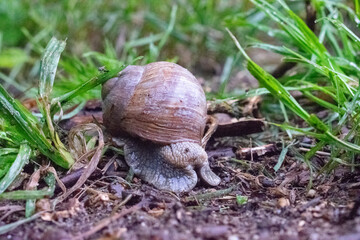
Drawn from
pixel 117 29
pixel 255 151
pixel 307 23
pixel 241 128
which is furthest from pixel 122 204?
pixel 117 29

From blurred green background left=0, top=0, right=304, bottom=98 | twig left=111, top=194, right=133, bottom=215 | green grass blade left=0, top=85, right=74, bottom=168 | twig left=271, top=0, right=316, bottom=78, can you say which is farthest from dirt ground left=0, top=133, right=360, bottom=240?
blurred green background left=0, top=0, right=304, bottom=98

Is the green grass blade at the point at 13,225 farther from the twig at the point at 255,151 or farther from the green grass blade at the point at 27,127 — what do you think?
the twig at the point at 255,151

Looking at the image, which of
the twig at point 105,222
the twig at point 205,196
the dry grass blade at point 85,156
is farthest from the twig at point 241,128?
the twig at point 105,222

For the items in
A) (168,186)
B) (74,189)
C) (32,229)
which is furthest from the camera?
(168,186)

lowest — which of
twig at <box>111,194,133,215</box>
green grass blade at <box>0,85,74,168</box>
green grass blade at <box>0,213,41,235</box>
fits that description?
twig at <box>111,194,133,215</box>

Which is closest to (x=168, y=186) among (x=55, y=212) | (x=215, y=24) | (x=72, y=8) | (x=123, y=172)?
(x=123, y=172)

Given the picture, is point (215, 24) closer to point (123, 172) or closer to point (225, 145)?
point (225, 145)

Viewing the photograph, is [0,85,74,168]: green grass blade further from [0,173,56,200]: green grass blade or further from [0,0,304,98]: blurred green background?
[0,0,304,98]: blurred green background
